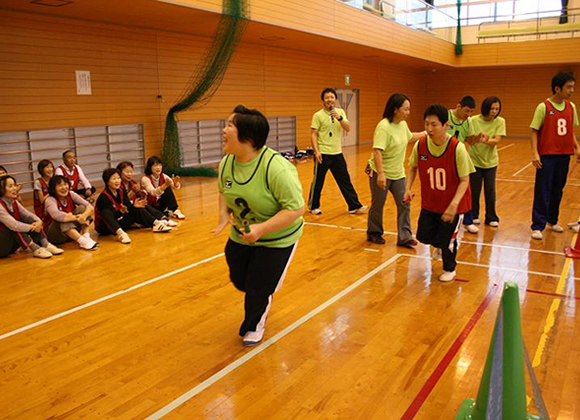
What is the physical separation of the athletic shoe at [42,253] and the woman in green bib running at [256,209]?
311cm

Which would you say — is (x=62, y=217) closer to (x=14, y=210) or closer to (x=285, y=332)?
(x=14, y=210)

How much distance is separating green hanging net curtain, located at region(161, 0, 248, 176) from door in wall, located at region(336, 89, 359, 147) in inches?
320

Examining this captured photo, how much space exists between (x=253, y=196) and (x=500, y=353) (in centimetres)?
161

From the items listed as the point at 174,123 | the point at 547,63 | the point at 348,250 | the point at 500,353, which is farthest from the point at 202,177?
the point at 547,63

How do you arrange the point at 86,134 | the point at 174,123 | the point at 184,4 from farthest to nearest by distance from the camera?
the point at 174,123, the point at 86,134, the point at 184,4

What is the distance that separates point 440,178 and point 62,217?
4142mm

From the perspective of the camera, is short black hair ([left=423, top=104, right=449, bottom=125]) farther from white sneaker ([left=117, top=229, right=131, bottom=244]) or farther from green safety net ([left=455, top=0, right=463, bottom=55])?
green safety net ([left=455, top=0, right=463, bottom=55])

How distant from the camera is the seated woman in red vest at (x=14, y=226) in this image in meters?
5.62

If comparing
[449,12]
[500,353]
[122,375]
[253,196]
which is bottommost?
[122,375]

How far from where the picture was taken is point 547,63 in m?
21.0

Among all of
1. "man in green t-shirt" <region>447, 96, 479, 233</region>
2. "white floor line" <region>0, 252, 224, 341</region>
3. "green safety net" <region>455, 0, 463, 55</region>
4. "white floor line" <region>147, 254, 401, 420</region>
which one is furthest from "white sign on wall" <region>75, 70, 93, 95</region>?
"green safety net" <region>455, 0, 463, 55</region>

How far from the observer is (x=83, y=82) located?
10227mm

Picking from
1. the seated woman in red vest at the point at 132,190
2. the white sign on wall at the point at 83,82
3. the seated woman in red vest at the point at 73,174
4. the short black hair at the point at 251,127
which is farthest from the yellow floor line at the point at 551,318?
the white sign on wall at the point at 83,82

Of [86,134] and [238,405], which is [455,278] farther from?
[86,134]
